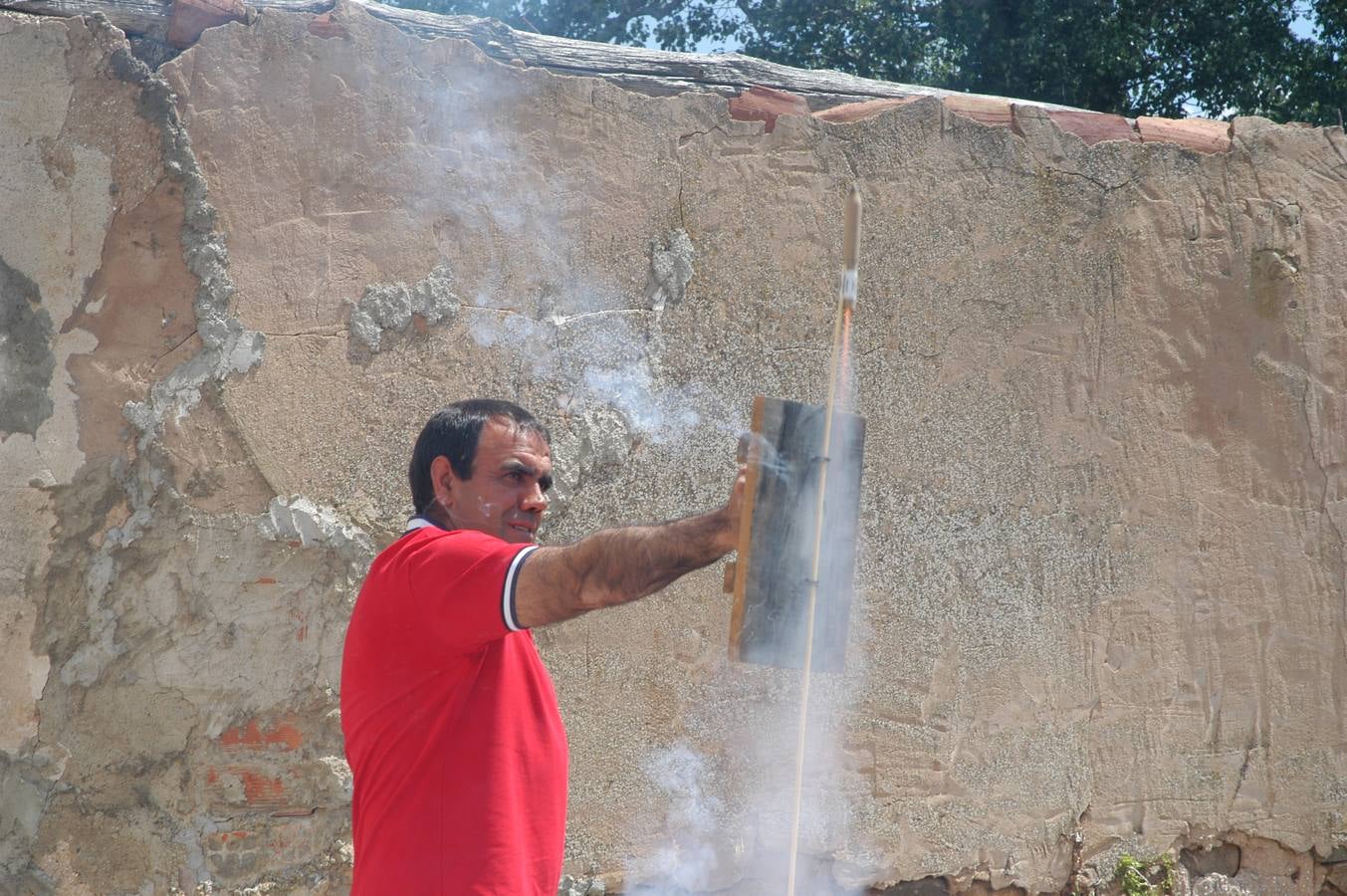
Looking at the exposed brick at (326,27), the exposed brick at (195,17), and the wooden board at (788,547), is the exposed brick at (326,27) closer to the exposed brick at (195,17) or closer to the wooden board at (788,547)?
the exposed brick at (195,17)

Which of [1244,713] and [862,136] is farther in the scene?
[1244,713]

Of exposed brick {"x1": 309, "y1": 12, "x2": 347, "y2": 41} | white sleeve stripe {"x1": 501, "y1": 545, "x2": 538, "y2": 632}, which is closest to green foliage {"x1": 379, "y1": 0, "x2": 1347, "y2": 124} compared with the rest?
exposed brick {"x1": 309, "y1": 12, "x2": 347, "y2": 41}

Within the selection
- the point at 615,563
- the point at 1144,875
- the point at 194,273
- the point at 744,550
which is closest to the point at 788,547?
the point at 744,550

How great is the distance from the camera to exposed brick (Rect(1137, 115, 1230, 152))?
4.12 meters

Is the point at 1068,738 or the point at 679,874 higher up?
the point at 1068,738

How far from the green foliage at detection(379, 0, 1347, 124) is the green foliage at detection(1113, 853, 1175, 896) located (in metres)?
5.17

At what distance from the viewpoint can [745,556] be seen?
6.57 feet

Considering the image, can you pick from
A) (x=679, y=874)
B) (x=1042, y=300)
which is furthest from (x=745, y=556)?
(x=1042, y=300)

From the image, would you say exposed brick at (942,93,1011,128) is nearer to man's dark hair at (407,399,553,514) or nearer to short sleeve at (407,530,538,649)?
man's dark hair at (407,399,553,514)

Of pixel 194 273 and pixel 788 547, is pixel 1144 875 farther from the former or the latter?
pixel 194 273

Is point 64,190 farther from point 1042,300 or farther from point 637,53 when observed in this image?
point 1042,300

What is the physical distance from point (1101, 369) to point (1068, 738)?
44.6 inches

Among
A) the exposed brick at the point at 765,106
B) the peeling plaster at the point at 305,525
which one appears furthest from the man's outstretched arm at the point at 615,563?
the exposed brick at the point at 765,106

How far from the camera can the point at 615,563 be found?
2012 millimetres
